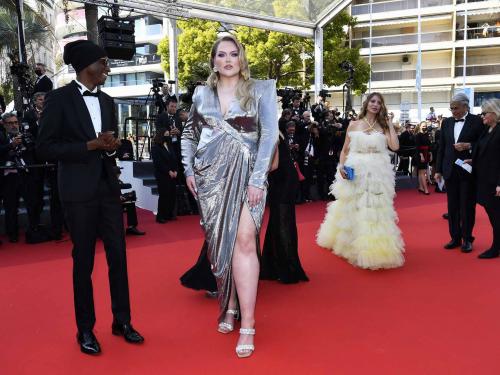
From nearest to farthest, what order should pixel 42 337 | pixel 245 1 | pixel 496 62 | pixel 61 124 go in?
pixel 61 124 < pixel 42 337 < pixel 245 1 < pixel 496 62

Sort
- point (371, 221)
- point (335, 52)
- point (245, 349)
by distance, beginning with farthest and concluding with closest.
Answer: point (335, 52) < point (371, 221) < point (245, 349)

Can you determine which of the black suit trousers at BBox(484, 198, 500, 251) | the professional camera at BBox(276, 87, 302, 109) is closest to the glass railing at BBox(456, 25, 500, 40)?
the professional camera at BBox(276, 87, 302, 109)

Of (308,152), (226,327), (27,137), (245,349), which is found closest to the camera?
(245,349)

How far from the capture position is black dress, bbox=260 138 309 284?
14.8 ft

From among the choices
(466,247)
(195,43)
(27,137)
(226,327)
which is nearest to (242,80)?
(226,327)

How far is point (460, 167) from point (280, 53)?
1716 centimetres

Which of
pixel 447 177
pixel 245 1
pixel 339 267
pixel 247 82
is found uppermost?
pixel 245 1

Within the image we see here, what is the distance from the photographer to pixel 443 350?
3.05m

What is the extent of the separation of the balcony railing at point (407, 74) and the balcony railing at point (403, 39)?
6.45 feet

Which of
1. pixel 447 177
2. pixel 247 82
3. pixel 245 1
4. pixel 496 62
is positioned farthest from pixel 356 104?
pixel 247 82

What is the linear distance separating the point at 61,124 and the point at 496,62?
36351mm

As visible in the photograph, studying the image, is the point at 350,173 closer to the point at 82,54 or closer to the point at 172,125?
the point at 82,54

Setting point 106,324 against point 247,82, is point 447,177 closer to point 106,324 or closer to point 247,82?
point 247,82

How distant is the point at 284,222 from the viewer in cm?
454
